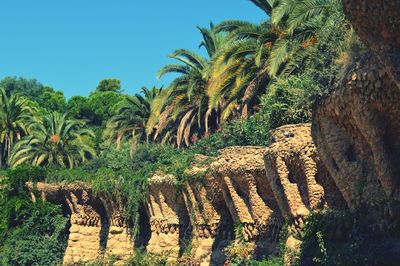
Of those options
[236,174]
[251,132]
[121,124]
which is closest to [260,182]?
[236,174]

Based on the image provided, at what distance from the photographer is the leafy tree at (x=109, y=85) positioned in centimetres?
6812

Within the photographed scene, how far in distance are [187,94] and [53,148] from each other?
37.9 feet

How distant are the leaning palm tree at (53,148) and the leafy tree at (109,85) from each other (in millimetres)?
33452

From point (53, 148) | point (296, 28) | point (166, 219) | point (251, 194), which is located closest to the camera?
point (251, 194)

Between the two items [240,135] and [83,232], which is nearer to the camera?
[240,135]

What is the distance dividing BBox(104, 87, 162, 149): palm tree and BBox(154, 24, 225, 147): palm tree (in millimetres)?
4221

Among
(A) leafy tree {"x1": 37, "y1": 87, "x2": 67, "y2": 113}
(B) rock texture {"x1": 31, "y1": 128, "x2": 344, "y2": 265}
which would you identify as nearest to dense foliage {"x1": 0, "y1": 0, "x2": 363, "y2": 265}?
(B) rock texture {"x1": 31, "y1": 128, "x2": 344, "y2": 265}

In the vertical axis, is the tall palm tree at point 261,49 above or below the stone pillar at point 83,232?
above

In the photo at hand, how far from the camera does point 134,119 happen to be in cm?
3175

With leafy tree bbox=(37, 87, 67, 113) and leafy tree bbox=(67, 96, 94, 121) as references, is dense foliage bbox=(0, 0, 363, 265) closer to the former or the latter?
leafy tree bbox=(67, 96, 94, 121)

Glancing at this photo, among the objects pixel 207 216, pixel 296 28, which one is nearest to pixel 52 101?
pixel 296 28

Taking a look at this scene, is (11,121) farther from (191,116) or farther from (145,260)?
(145,260)

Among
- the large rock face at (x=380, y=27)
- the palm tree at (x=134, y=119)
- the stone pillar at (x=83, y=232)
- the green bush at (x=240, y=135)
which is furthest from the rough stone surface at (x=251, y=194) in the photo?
the palm tree at (x=134, y=119)

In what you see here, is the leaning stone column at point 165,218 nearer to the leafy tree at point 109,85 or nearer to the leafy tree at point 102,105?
the leafy tree at point 102,105
